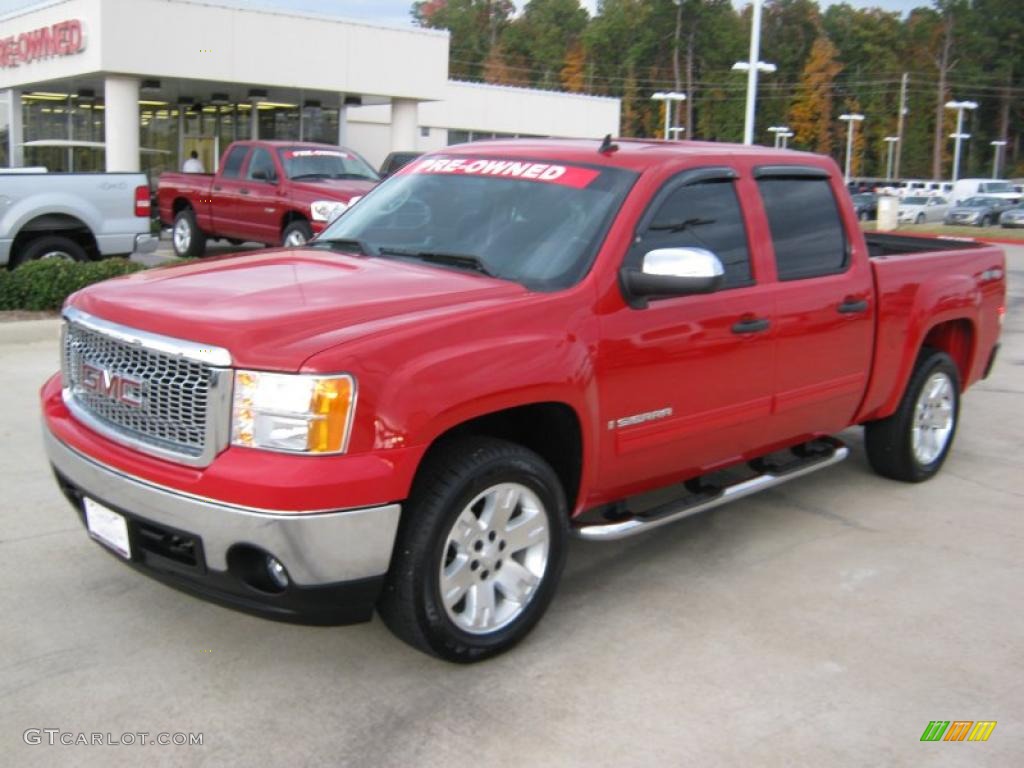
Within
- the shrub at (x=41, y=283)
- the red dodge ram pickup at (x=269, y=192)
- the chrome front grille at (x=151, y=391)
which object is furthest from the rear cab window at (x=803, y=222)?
the red dodge ram pickup at (x=269, y=192)

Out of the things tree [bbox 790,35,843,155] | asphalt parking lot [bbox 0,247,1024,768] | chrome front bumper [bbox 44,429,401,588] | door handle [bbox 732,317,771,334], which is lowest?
asphalt parking lot [bbox 0,247,1024,768]

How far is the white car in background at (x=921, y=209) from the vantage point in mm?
46656

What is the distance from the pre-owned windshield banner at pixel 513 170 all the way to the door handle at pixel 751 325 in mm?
911

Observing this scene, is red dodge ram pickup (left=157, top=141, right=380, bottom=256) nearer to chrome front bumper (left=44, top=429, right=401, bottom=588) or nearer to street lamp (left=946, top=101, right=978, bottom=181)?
chrome front bumper (left=44, top=429, right=401, bottom=588)

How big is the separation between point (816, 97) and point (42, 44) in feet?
252

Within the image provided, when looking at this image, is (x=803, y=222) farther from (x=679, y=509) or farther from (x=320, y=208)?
(x=320, y=208)

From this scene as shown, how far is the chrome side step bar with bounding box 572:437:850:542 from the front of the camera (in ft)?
14.1

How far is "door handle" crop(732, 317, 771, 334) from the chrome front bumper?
1.97 metres

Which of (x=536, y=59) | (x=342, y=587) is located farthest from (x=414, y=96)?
(x=536, y=59)

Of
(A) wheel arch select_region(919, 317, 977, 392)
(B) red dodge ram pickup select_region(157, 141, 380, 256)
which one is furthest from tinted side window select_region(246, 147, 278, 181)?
(A) wheel arch select_region(919, 317, 977, 392)

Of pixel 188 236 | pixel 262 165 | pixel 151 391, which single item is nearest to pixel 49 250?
pixel 262 165

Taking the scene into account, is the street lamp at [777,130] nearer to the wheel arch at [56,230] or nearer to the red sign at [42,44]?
the red sign at [42,44]

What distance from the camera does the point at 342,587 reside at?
344 centimetres

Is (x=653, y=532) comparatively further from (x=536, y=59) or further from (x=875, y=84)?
(x=536, y=59)
